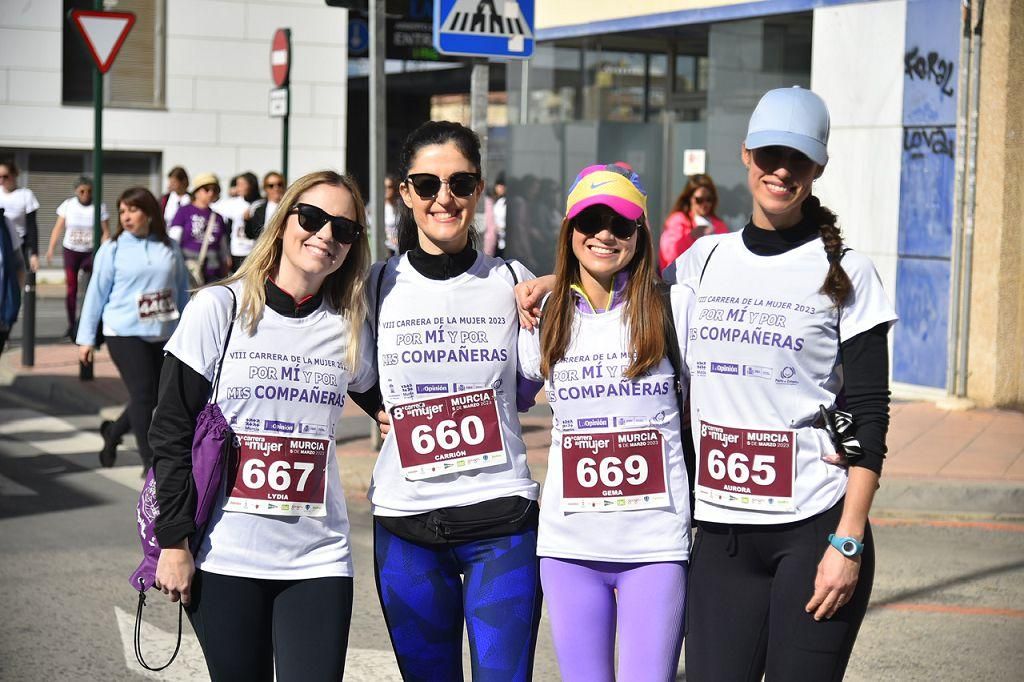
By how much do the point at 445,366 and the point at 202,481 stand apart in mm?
710

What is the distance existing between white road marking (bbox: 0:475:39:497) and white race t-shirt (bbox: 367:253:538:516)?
5.60 meters

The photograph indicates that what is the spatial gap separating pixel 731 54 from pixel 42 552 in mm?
10155

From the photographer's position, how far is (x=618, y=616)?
3598 mm

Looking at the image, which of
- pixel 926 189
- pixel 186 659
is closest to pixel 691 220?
pixel 926 189

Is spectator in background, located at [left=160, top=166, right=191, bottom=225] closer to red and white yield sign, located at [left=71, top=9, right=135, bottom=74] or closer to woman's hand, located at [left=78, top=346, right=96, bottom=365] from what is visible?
red and white yield sign, located at [left=71, top=9, right=135, bottom=74]

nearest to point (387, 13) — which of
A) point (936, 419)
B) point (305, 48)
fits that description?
point (936, 419)

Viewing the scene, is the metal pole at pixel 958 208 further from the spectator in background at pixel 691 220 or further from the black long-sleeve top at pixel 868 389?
the black long-sleeve top at pixel 868 389

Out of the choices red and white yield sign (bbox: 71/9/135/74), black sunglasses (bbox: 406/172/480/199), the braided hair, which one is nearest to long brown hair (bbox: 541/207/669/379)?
black sunglasses (bbox: 406/172/480/199)

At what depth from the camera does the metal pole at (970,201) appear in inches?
487

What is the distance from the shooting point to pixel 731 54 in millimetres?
15258

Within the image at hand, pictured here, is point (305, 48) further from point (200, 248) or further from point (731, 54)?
point (731, 54)

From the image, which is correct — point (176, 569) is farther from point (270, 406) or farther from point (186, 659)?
point (186, 659)

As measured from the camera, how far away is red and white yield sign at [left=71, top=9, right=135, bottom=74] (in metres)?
13.7

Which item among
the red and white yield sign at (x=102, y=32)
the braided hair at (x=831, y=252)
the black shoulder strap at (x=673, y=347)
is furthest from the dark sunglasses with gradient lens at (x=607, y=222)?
the red and white yield sign at (x=102, y=32)
